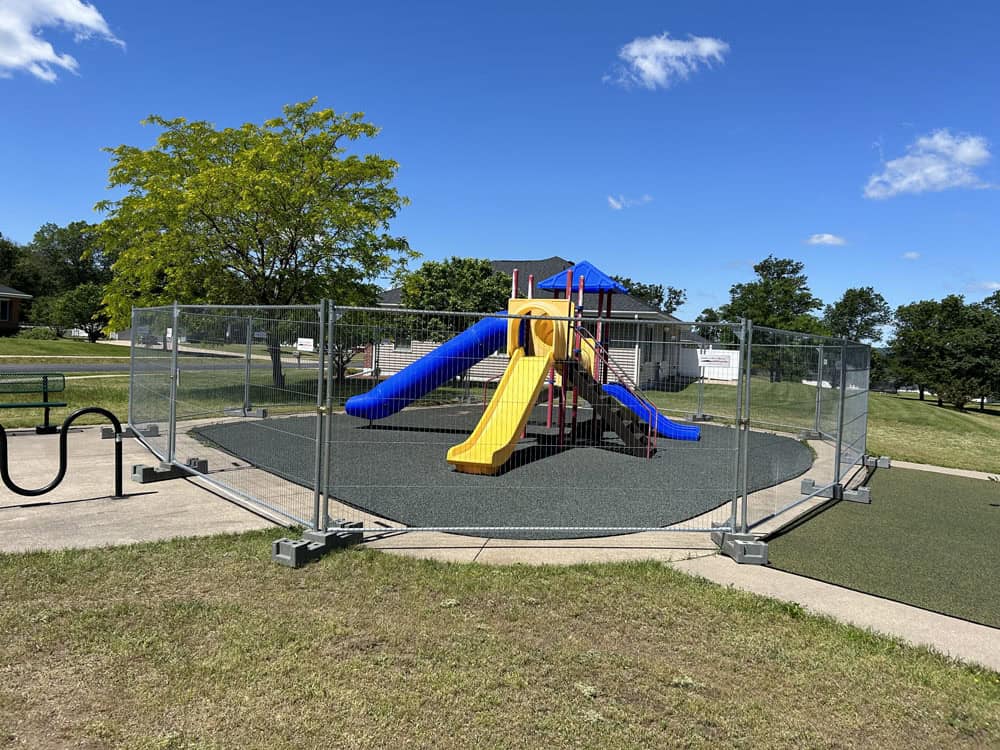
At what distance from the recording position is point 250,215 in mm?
19188

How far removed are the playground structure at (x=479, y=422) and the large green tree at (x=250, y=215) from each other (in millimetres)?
8119

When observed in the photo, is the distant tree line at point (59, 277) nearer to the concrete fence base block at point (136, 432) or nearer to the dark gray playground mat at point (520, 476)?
the concrete fence base block at point (136, 432)

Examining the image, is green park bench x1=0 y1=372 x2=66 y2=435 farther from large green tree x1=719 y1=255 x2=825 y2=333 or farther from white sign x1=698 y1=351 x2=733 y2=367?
large green tree x1=719 y1=255 x2=825 y2=333

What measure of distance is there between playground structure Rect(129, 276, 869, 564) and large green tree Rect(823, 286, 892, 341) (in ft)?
345

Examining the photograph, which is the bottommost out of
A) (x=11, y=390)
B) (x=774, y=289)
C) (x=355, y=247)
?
(x=11, y=390)

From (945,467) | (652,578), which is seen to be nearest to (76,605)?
(652,578)

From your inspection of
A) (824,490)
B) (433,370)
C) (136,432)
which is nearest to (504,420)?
(433,370)

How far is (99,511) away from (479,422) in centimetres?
529

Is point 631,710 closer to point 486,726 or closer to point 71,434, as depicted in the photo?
point 486,726

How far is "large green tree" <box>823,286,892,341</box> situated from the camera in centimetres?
10406

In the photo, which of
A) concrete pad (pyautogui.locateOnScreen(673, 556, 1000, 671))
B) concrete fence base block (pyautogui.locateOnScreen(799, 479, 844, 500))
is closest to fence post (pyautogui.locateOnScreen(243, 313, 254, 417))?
concrete pad (pyautogui.locateOnScreen(673, 556, 1000, 671))

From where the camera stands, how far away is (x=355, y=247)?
20453mm

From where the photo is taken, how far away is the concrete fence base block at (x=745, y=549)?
226 inches

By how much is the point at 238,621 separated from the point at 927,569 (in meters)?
5.99
